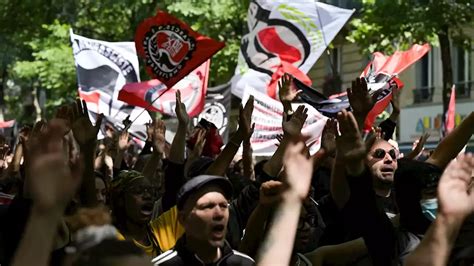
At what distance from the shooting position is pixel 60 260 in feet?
15.8

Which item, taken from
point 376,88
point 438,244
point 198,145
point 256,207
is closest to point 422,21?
point 376,88

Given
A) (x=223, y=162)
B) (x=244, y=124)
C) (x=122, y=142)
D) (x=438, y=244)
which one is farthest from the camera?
(x=122, y=142)

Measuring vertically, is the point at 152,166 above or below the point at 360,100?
below

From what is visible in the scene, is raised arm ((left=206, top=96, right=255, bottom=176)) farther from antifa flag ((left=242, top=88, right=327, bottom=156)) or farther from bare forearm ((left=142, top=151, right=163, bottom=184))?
antifa flag ((left=242, top=88, right=327, bottom=156))

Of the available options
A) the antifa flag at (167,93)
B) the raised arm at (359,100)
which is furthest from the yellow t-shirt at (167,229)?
the antifa flag at (167,93)

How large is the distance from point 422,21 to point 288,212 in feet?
50.1

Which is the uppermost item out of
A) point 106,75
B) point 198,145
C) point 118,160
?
point 198,145

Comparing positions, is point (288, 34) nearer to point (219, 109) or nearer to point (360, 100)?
point (219, 109)

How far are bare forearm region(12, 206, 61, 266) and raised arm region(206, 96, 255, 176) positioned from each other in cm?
322

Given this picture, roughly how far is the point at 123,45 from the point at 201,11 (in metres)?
5.86

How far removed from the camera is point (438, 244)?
13.1 ft

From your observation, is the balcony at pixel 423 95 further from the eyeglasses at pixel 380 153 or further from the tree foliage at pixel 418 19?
the eyeglasses at pixel 380 153

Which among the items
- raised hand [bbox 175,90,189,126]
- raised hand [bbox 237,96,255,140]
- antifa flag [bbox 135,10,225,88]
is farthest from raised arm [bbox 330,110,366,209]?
antifa flag [bbox 135,10,225,88]

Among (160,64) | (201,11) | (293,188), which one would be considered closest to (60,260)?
(293,188)
